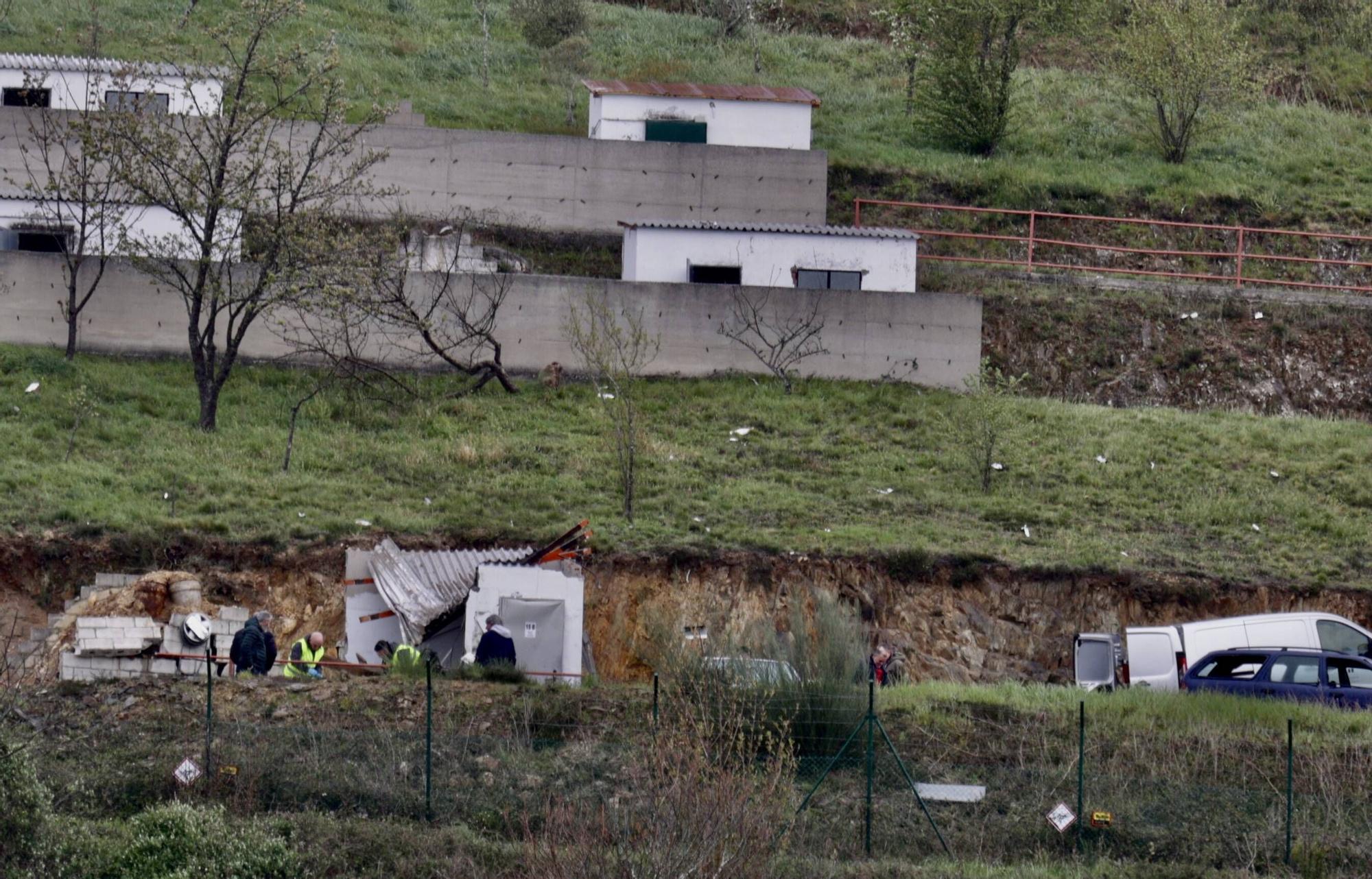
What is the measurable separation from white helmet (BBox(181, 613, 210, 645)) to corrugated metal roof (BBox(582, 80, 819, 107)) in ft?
69.4

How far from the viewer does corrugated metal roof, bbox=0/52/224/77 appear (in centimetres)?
3684

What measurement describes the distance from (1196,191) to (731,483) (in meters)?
19.5

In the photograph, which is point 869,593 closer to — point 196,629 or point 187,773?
point 196,629

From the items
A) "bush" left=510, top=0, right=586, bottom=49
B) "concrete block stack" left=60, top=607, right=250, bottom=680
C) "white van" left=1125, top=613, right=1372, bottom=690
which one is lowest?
"concrete block stack" left=60, top=607, right=250, bottom=680

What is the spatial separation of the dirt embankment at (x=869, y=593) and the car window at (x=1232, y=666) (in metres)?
3.38

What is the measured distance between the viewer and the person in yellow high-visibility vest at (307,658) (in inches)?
779

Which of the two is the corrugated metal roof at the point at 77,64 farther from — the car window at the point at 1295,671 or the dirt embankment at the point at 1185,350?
the car window at the point at 1295,671

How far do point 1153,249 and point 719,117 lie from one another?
10415mm

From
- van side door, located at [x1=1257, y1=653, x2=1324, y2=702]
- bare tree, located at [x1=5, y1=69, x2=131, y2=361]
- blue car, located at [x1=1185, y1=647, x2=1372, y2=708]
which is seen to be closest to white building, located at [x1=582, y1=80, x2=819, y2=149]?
bare tree, located at [x1=5, y1=69, x2=131, y2=361]

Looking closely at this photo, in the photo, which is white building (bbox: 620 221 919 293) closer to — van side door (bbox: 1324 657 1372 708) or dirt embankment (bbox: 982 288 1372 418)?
dirt embankment (bbox: 982 288 1372 418)

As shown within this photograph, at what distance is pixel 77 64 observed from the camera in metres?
38.3

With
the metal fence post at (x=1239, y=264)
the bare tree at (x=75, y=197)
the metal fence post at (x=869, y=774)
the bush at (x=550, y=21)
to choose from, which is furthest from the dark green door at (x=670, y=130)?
the metal fence post at (x=869, y=774)

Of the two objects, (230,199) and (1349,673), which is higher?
(230,199)

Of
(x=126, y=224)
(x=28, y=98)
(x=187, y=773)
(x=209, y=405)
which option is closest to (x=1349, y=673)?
(x=187, y=773)
